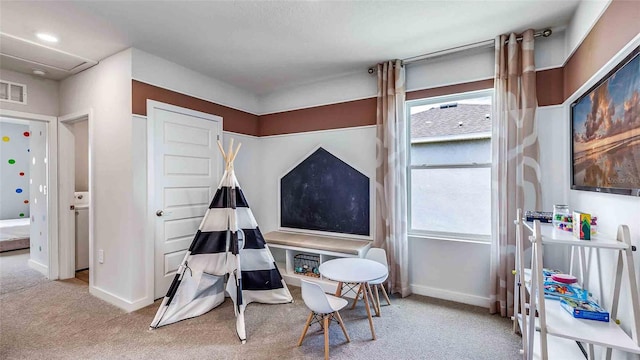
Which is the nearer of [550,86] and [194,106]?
[550,86]

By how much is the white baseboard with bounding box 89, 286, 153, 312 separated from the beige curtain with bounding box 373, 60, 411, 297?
8.32ft

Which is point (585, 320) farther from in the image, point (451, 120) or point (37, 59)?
point (37, 59)

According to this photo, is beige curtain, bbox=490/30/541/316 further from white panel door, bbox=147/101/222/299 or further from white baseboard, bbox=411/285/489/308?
white panel door, bbox=147/101/222/299

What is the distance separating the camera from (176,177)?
10.0ft

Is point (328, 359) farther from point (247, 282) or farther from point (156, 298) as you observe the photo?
point (156, 298)

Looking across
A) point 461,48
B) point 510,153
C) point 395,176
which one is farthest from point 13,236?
point 510,153

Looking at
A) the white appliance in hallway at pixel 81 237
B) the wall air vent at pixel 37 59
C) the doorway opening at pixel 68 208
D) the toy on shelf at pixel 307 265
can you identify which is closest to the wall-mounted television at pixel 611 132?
the toy on shelf at pixel 307 265

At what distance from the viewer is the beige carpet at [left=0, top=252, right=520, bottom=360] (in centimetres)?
206

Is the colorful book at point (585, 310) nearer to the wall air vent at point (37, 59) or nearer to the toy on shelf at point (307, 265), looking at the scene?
the toy on shelf at point (307, 265)

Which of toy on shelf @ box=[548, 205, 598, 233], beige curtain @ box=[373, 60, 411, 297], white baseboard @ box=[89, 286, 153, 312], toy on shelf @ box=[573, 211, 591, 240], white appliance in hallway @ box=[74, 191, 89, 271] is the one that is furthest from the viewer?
white appliance in hallway @ box=[74, 191, 89, 271]

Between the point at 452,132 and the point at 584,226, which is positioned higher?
the point at 452,132

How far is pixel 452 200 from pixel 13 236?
7.14m

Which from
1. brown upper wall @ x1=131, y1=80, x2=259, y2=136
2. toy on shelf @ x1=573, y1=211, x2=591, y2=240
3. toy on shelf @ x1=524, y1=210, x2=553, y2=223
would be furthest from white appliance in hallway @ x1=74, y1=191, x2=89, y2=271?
toy on shelf @ x1=573, y1=211, x2=591, y2=240

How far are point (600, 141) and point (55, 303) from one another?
4829 millimetres
